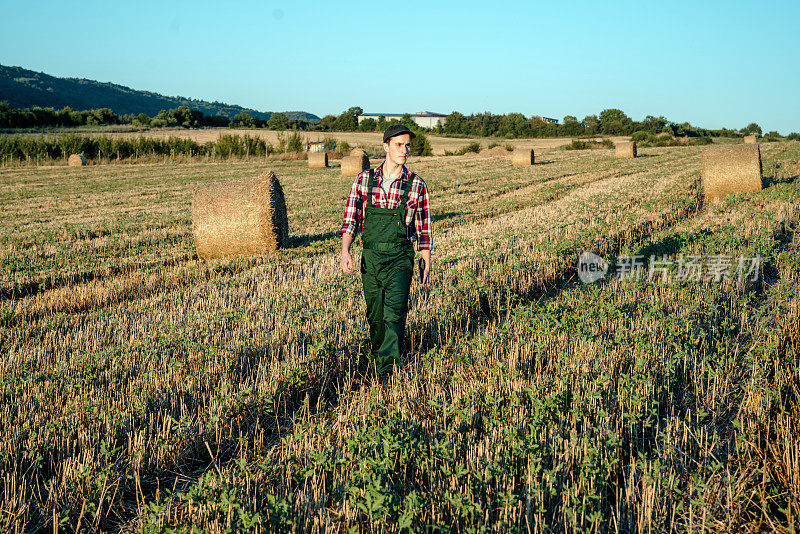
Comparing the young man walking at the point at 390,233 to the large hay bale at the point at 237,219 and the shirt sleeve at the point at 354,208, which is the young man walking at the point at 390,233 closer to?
the shirt sleeve at the point at 354,208

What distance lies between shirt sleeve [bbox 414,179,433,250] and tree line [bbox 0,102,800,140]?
6882cm

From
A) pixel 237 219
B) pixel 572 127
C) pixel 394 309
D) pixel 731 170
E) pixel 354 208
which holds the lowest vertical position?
pixel 394 309

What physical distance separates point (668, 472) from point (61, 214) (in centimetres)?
1831

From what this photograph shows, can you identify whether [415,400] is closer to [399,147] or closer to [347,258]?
[347,258]

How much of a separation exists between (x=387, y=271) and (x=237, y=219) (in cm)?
679

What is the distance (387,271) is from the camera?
4945 millimetres

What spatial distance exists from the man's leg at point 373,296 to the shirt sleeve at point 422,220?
0.47 metres

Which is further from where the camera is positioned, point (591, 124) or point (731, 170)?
point (591, 124)

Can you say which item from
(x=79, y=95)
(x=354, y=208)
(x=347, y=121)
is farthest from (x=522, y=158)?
(x=79, y=95)

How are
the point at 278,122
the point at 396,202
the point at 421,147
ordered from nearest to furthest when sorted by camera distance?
the point at 396,202 < the point at 421,147 < the point at 278,122

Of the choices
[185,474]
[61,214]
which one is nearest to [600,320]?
[185,474]

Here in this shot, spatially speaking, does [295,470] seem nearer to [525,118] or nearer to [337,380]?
[337,380]

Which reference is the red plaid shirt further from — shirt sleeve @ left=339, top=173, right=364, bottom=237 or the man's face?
the man's face

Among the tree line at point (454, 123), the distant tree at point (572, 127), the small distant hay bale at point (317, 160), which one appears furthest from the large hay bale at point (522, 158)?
the distant tree at point (572, 127)
